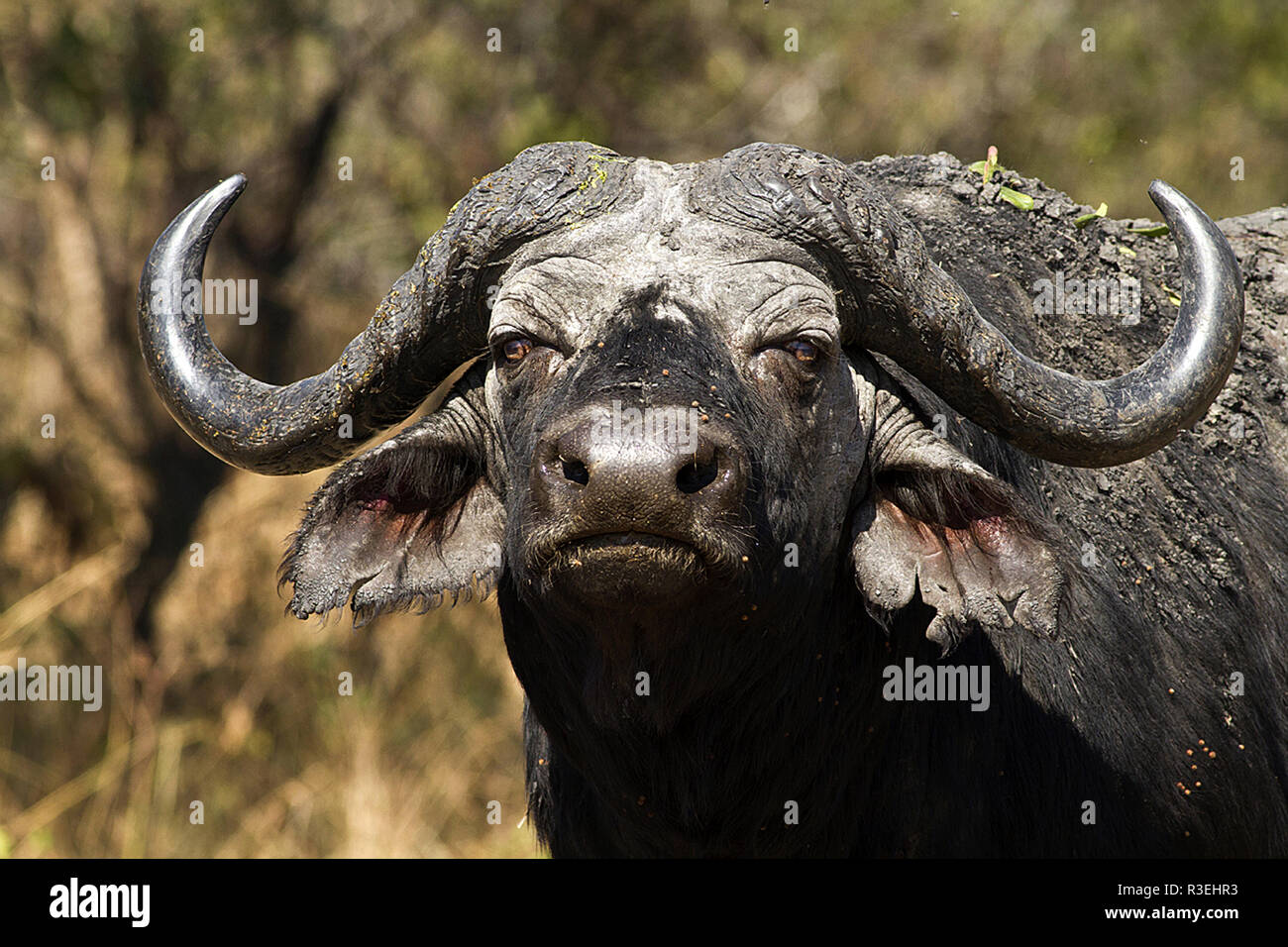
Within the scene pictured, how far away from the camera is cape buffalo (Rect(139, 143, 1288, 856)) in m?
3.73

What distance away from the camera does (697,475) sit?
128 inches

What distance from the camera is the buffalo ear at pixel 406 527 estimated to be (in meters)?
4.03

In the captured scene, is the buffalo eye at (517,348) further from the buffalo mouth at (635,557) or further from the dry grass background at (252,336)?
the dry grass background at (252,336)

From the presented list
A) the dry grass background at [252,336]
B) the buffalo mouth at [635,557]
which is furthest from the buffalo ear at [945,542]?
the dry grass background at [252,336]

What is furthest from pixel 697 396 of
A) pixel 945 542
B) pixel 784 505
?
pixel 945 542

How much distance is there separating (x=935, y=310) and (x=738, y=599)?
96 centimetres

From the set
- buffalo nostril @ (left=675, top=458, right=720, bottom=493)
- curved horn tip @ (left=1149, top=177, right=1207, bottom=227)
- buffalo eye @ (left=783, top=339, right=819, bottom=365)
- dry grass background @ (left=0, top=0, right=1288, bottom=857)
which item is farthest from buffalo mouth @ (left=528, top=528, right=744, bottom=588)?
dry grass background @ (left=0, top=0, right=1288, bottom=857)

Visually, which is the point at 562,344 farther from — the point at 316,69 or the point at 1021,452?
the point at 316,69

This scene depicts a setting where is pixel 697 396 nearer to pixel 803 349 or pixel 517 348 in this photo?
pixel 803 349

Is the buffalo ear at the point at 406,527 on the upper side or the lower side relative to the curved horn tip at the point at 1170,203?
lower

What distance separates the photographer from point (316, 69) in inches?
400

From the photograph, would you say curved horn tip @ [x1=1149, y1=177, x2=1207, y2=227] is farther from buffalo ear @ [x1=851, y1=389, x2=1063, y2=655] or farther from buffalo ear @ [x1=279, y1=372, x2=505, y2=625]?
buffalo ear @ [x1=279, y1=372, x2=505, y2=625]

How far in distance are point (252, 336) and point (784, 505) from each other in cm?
723

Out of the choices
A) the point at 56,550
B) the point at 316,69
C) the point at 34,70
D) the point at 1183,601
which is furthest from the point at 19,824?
the point at 1183,601
